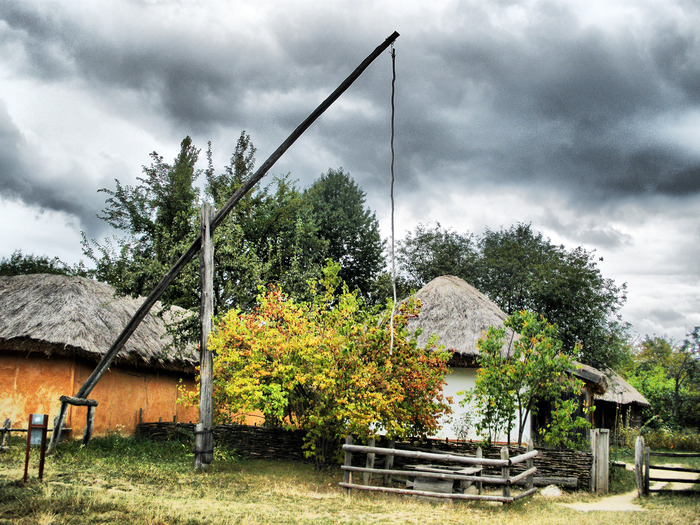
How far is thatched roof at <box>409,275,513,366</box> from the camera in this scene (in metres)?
14.7

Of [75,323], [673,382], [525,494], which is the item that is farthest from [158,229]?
[673,382]

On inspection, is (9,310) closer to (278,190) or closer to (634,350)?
(278,190)

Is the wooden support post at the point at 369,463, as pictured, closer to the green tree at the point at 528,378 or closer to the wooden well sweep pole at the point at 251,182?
the green tree at the point at 528,378

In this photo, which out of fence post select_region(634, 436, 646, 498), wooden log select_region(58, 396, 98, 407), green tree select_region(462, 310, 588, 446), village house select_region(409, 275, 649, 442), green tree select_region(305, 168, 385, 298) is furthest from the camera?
green tree select_region(305, 168, 385, 298)

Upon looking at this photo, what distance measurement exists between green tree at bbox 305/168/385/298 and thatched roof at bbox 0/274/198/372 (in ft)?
37.5

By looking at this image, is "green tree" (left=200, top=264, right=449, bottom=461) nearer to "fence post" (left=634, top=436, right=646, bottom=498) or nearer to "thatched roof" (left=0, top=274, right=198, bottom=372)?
"fence post" (left=634, top=436, right=646, bottom=498)

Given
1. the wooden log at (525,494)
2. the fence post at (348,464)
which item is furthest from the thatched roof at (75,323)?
the wooden log at (525,494)

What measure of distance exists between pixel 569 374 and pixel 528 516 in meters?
4.02

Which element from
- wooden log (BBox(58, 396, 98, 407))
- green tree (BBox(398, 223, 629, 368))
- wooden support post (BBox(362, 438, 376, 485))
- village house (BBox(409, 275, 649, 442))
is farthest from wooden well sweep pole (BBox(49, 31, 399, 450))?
green tree (BBox(398, 223, 629, 368))

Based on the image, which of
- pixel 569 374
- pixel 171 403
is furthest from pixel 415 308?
pixel 171 403

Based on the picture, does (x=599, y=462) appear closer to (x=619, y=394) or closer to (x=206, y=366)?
(x=206, y=366)

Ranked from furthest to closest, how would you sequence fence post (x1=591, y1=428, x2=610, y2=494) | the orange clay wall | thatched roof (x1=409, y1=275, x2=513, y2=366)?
1. thatched roof (x1=409, y1=275, x2=513, y2=366)
2. the orange clay wall
3. fence post (x1=591, y1=428, x2=610, y2=494)

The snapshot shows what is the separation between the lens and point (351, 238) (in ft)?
92.3

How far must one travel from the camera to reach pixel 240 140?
23.9 meters
